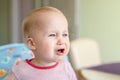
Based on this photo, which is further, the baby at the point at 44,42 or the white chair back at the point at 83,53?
the white chair back at the point at 83,53

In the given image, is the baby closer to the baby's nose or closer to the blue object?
the baby's nose

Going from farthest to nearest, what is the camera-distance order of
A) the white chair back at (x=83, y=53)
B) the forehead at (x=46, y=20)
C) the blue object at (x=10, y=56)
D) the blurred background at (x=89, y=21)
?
the blurred background at (x=89, y=21)
the white chair back at (x=83, y=53)
the blue object at (x=10, y=56)
the forehead at (x=46, y=20)

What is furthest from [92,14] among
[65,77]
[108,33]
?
[65,77]

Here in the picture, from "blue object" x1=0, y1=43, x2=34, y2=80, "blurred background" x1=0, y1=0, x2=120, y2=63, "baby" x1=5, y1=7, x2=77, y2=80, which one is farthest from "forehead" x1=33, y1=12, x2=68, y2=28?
"blurred background" x1=0, y1=0, x2=120, y2=63

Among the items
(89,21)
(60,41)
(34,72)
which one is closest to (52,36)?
(60,41)

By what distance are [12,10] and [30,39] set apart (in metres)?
2.10

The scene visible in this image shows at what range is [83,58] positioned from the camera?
6.83 feet

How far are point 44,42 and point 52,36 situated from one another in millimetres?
32

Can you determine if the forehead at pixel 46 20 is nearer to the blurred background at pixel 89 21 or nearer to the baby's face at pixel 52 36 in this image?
the baby's face at pixel 52 36

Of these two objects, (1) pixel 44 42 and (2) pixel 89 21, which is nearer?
(1) pixel 44 42

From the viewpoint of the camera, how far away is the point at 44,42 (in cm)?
89

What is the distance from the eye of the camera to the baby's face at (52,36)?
88cm

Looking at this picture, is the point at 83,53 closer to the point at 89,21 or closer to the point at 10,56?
the point at 10,56

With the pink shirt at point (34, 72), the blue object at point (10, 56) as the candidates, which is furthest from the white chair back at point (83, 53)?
the pink shirt at point (34, 72)
